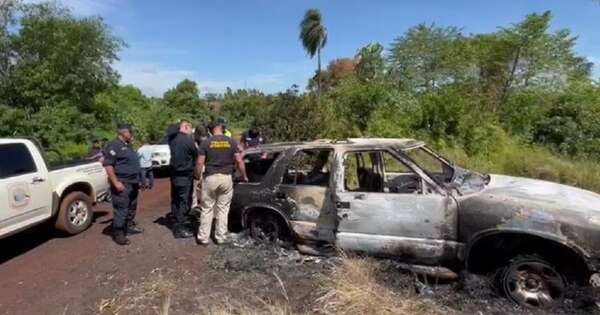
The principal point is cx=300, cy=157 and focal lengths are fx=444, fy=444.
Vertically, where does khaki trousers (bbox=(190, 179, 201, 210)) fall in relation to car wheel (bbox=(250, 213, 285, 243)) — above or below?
above

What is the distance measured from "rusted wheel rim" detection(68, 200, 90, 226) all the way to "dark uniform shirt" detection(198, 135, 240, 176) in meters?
2.63

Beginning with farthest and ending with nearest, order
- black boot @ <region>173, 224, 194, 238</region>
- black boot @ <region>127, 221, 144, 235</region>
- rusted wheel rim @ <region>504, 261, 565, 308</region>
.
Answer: black boot @ <region>127, 221, 144, 235</region>, black boot @ <region>173, 224, 194, 238</region>, rusted wheel rim @ <region>504, 261, 565, 308</region>

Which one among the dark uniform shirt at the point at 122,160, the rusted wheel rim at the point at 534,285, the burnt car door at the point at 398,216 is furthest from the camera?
the dark uniform shirt at the point at 122,160

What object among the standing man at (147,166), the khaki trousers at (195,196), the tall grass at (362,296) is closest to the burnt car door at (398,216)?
the tall grass at (362,296)

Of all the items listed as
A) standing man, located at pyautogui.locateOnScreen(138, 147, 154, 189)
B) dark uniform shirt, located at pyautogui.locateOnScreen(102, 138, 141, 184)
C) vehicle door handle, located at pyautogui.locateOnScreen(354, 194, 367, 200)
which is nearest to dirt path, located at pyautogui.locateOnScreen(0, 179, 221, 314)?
dark uniform shirt, located at pyautogui.locateOnScreen(102, 138, 141, 184)

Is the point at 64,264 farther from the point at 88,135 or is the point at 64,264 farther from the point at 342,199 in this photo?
the point at 88,135

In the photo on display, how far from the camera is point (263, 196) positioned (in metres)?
5.85

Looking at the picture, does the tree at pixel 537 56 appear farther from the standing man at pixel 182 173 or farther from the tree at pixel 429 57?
the standing man at pixel 182 173

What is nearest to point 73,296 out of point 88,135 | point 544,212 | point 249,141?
point 544,212

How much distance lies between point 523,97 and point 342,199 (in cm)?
1762

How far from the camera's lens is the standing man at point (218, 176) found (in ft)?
19.6

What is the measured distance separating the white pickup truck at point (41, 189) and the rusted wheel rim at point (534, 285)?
5963 millimetres

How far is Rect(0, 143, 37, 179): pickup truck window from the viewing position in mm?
5875

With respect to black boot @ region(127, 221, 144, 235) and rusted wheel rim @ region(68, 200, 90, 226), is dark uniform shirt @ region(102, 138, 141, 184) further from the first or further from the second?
rusted wheel rim @ region(68, 200, 90, 226)
